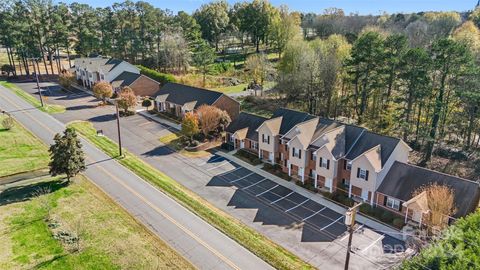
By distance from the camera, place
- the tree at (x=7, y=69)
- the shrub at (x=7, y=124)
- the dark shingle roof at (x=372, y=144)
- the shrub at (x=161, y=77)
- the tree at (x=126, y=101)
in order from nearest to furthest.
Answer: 1. the dark shingle roof at (x=372, y=144)
2. the shrub at (x=7, y=124)
3. the tree at (x=126, y=101)
4. the shrub at (x=161, y=77)
5. the tree at (x=7, y=69)

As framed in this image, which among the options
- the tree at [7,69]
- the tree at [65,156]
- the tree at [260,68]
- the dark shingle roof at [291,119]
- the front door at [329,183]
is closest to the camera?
the tree at [65,156]

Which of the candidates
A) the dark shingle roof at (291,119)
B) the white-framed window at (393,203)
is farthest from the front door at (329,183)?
the dark shingle roof at (291,119)

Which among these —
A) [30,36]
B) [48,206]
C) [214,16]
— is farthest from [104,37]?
[48,206]

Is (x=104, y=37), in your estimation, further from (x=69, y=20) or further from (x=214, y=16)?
(x=214, y=16)

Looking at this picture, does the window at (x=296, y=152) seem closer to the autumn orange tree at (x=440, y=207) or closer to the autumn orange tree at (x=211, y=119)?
the autumn orange tree at (x=440, y=207)

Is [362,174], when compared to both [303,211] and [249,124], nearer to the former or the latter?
[303,211]

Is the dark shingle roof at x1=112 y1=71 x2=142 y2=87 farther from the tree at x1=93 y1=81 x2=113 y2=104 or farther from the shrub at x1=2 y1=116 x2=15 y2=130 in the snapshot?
the shrub at x1=2 y1=116 x2=15 y2=130

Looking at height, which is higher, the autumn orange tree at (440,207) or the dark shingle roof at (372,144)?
the dark shingle roof at (372,144)
